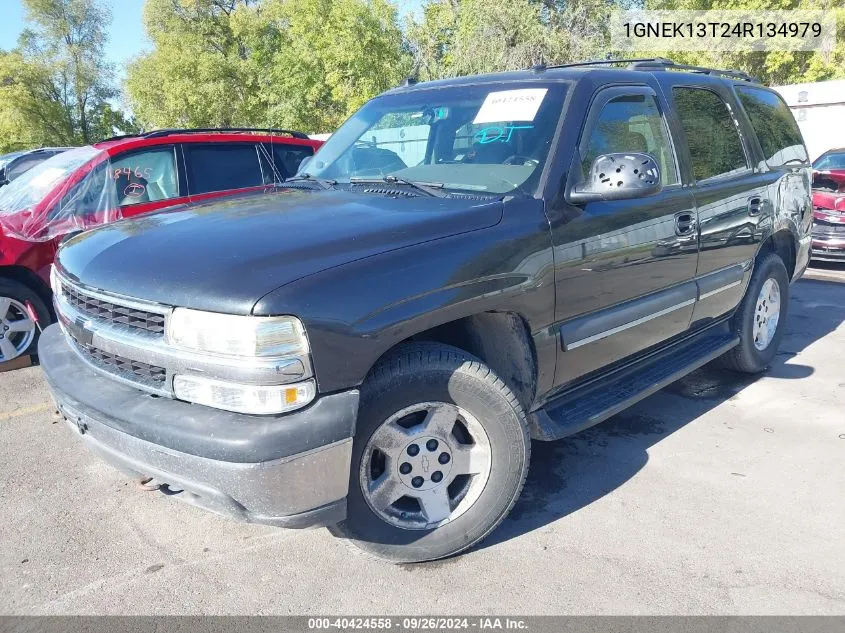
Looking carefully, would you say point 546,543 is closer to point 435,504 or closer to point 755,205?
point 435,504

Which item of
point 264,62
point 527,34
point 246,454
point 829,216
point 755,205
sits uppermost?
point 264,62

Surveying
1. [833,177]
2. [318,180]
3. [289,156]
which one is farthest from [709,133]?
[833,177]

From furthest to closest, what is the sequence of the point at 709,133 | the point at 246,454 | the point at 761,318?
the point at 761,318
the point at 709,133
the point at 246,454

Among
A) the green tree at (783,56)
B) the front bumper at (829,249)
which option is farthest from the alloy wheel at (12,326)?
the green tree at (783,56)

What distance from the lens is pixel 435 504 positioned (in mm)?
2744

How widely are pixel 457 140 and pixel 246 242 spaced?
4.43 feet

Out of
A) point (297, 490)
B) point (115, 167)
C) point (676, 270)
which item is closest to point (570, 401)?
point (676, 270)

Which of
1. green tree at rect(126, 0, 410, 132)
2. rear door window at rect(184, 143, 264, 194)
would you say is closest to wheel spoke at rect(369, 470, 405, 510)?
rear door window at rect(184, 143, 264, 194)

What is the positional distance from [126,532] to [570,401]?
2.16m

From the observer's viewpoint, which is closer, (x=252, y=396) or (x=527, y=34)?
(x=252, y=396)

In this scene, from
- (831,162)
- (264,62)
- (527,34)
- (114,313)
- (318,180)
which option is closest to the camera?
(114,313)

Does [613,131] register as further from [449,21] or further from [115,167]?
[449,21]

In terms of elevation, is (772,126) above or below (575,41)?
below

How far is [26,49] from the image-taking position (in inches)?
1537
